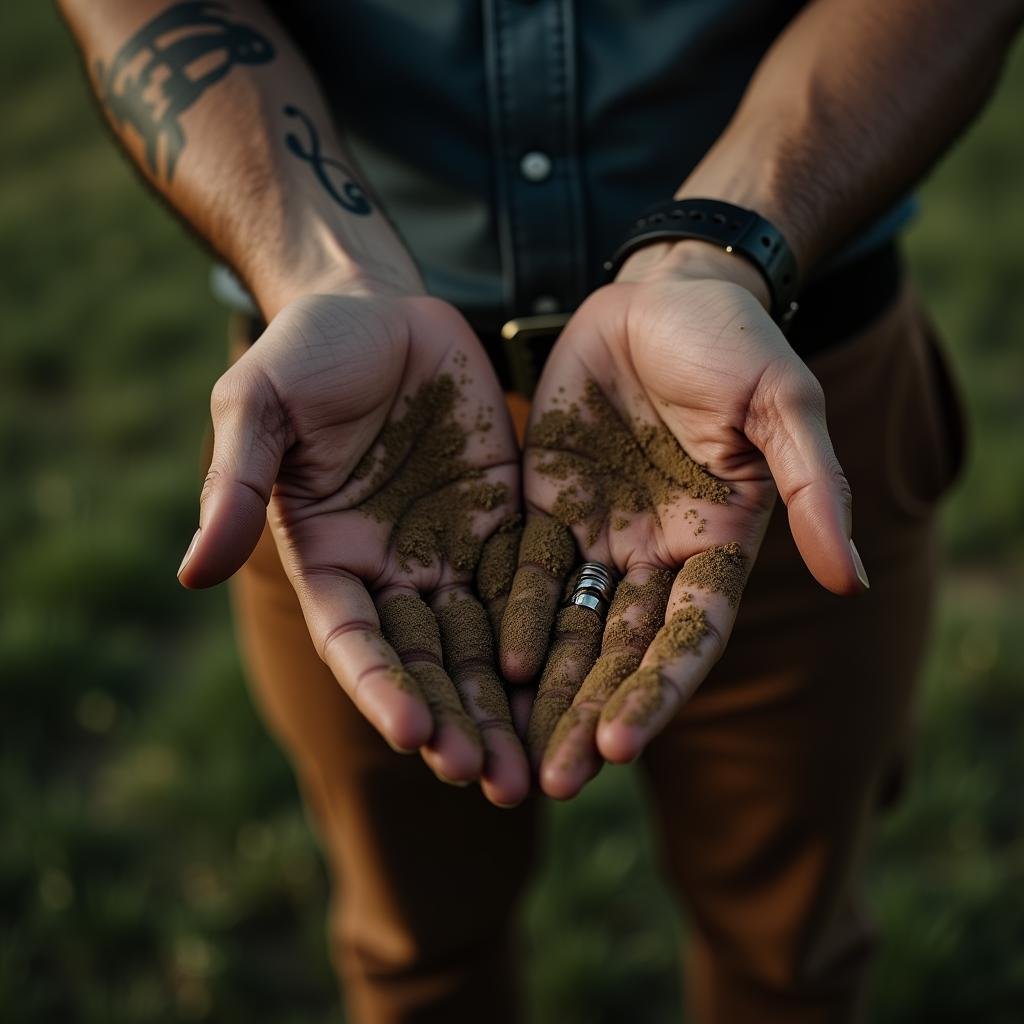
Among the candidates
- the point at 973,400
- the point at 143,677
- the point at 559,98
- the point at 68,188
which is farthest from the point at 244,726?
the point at 68,188

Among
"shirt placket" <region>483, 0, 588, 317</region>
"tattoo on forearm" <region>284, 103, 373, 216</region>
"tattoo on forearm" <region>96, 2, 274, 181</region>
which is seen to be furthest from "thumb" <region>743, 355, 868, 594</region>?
"tattoo on forearm" <region>96, 2, 274, 181</region>

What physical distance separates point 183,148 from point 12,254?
12.9ft

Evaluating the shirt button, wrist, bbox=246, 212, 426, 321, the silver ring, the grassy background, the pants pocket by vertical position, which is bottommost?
the grassy background

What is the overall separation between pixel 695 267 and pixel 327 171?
1.91 feet

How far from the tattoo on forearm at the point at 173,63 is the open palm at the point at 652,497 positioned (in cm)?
68

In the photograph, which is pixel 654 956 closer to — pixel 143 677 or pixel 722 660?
pixel 722 660

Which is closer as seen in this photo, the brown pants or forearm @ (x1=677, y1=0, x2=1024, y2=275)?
forearm @ (x1=677, y1=0, x2=1024, y2=275)

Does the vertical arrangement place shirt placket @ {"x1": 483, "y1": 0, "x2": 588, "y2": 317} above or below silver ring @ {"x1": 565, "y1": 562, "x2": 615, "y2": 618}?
above

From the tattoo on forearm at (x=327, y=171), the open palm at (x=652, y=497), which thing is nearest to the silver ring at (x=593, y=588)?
the open palm at (x=652, y=497)

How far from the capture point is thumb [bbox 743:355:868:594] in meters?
1.30

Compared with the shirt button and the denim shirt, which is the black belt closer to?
the denim shirt

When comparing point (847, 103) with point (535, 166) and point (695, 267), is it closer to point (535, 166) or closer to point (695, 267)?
point (695, 267)

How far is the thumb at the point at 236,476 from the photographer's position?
1311mm

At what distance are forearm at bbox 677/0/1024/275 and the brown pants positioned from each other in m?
0.24
